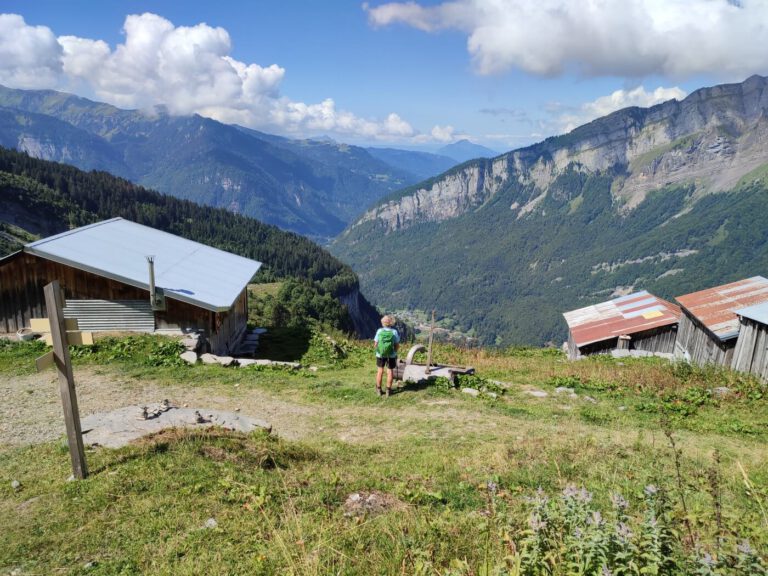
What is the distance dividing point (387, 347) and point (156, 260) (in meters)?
14.6

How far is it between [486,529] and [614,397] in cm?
1183

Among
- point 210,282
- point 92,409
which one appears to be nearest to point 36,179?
point 210,282

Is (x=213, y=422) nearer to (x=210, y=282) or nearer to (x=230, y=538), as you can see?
(x=230, y=538)

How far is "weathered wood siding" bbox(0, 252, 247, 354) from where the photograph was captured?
65.1ft

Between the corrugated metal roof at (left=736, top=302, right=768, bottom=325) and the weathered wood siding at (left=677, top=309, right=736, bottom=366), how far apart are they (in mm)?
2530

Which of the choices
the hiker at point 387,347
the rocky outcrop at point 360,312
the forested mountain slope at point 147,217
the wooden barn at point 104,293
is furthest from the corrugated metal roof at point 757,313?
the rocky outcrop at point 360,312

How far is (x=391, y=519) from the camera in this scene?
6285 millimetres

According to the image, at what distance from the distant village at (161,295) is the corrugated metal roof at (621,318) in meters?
3.83

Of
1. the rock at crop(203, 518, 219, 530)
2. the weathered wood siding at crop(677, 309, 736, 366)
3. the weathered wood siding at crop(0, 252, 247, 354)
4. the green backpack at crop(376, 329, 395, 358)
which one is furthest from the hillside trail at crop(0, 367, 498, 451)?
the weathered wood siding at crop(677, 309, 736, 366)

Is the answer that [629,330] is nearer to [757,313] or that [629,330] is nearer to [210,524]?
[757,313]

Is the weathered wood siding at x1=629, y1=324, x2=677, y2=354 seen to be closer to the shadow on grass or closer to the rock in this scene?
the shadow on grass

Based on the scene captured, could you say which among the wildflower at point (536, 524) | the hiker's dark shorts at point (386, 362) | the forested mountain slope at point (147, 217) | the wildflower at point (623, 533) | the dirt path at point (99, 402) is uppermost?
the forested mountain slope at point (147, 217)

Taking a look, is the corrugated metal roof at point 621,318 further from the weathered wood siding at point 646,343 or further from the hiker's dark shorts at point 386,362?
the hiker's dark shorts at point 386,362

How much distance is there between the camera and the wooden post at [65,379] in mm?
7398
